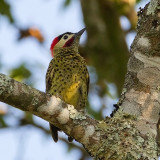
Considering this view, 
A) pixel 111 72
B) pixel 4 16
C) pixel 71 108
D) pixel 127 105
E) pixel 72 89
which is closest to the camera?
pixel 71 108

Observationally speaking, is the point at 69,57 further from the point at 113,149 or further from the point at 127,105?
the point at 113,149

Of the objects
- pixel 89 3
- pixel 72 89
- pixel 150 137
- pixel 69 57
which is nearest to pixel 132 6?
pixel 89 3

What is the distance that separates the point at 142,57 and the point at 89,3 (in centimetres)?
326

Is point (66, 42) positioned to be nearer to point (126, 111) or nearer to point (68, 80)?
point (68, 80)

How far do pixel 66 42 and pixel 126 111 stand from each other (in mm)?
2697

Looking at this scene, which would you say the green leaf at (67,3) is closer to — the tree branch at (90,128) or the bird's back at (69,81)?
the bird's back at (69,81)

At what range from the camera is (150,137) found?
3.52 m

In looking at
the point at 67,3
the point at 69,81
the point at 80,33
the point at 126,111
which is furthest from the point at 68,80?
the point at 67,3

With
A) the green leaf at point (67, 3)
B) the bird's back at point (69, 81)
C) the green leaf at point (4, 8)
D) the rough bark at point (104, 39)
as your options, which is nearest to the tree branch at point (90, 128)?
the bird's back at point (69, 81)

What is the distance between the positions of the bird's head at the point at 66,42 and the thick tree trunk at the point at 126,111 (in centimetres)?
224

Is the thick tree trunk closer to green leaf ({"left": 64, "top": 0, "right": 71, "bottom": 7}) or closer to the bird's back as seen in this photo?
the bird's back

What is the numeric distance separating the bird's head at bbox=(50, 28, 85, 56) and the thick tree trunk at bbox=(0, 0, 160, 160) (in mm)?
2243

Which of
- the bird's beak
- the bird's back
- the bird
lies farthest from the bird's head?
the bird's back

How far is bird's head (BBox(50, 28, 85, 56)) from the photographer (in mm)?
6156
